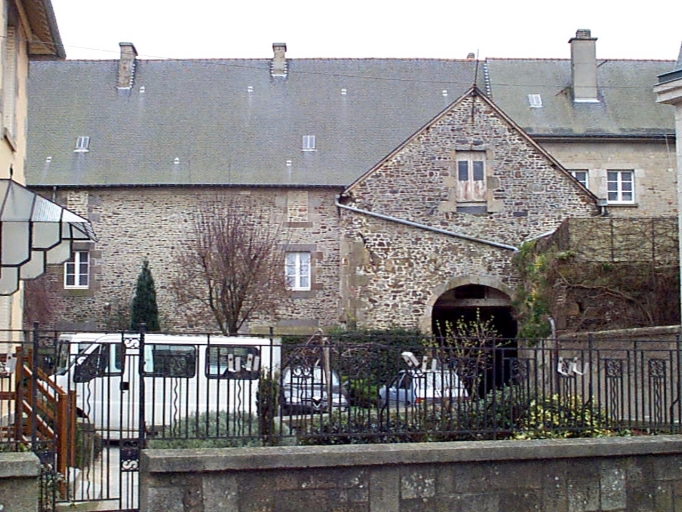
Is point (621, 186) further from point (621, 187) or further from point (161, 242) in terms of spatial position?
point (161, 242)

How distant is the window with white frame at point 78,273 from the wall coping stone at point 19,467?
23128 millimetres

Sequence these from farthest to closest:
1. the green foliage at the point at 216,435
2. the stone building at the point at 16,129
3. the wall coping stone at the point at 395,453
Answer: the stone building at the point at 16,129 < the green foliage at the point at 216,435 < the wall coping stone at the point at 395,453

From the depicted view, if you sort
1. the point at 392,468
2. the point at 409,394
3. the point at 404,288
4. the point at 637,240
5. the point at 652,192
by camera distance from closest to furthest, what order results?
the point at 392,468 < the point at 409,394 < the point at 637,240 < the point at 404,288 < the point at 652,192

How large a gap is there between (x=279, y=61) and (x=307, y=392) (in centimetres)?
2619

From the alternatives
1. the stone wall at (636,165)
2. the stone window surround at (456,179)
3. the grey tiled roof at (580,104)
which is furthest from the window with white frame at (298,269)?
the stone wall at (636,165)

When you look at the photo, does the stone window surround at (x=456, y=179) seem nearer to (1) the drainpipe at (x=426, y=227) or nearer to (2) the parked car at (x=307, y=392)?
(1) the drainpipe at (x=426, y=227)

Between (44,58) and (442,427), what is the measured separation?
34.1 ft

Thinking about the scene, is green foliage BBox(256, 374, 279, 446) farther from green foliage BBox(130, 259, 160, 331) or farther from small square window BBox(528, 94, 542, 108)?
small square window BBox(528, 94, 542, 108)

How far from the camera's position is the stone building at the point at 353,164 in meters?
23.7

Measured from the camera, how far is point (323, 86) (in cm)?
3269

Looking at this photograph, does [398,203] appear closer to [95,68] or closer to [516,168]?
[516,168]

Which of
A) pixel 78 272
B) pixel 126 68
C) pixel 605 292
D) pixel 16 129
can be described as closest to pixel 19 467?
pixel 16 129

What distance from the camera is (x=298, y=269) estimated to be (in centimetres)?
2895

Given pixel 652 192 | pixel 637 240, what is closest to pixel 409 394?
pixel 637 240
